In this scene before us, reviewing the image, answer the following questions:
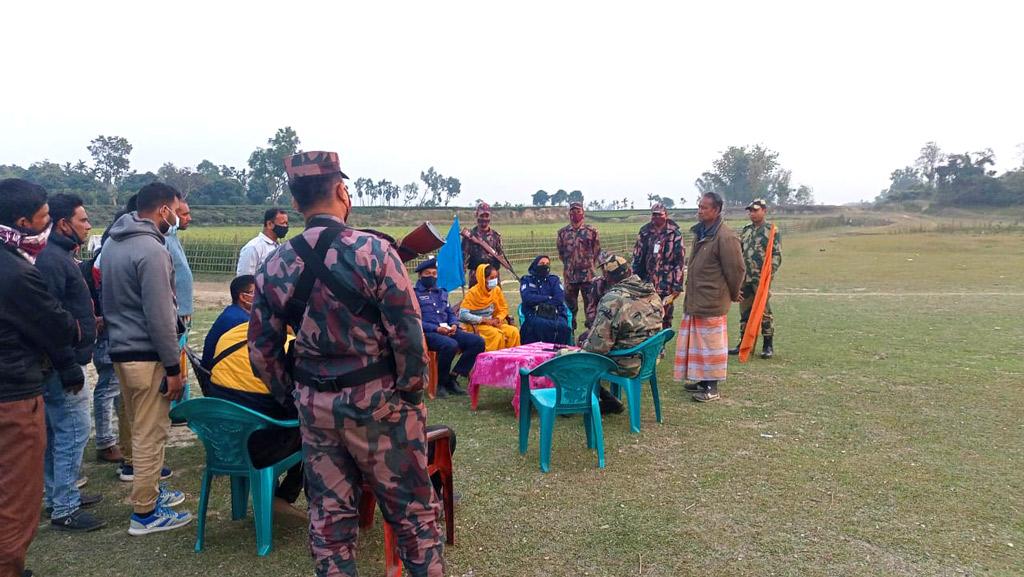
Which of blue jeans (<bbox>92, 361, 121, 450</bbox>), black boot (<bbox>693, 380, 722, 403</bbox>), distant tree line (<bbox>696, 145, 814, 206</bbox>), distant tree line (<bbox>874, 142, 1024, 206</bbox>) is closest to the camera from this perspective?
blue jeans (<bbox>92, 361, 121, 450</bbox>)

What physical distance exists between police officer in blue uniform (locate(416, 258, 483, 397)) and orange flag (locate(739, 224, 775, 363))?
3.10 metres

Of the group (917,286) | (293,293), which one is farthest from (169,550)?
(917,286)

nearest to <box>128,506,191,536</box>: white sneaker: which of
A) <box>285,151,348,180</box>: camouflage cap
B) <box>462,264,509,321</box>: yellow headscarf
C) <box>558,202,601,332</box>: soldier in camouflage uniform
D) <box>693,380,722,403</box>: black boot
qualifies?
<box>285,151,348,180</box>: camouflage cap

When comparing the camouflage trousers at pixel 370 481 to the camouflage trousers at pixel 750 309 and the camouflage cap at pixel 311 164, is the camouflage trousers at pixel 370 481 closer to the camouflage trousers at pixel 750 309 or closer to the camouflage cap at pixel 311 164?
the camouflage cap at pixel 311 164

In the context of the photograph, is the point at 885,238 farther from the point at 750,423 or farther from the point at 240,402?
the point at 240,402

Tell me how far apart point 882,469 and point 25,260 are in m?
4.94

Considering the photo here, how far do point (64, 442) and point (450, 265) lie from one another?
157 inches

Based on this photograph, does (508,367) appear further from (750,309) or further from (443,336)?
(750,309)

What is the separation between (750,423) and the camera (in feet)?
17.0

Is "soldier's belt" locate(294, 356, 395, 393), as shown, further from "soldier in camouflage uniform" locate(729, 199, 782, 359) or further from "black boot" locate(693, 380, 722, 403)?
"soldier in camouflage uniform" locate(729, 199, 782, 359)

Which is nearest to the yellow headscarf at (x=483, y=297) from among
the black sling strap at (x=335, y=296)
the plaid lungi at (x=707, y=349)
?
the plaid lungi at (x=707, y=349)

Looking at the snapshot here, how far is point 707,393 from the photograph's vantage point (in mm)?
5887

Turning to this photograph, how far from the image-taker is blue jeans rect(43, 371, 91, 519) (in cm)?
355

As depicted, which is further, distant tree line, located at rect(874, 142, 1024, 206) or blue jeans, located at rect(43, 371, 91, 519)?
distant tree line, located at rect(874, 142, 1024, 206)
